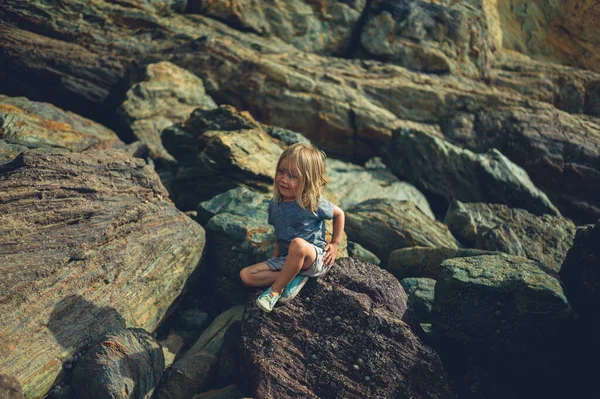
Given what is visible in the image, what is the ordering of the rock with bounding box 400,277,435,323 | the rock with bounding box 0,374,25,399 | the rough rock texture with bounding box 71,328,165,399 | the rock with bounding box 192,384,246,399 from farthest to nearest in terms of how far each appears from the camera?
the rock with bounding box 400,277,435,323 → the rock with bounding box 192,384,246,399 → the rough rock texture with bounding box 71,328,165,399 → the rock with bounding box 0,374,25,399

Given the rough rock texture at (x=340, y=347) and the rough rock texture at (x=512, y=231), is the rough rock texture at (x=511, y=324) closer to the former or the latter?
the rough rock texture at (x=340, y=347)

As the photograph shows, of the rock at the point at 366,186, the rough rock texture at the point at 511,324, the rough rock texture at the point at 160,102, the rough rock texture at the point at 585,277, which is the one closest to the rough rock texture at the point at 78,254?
the rough rock texture at the point at 511,324

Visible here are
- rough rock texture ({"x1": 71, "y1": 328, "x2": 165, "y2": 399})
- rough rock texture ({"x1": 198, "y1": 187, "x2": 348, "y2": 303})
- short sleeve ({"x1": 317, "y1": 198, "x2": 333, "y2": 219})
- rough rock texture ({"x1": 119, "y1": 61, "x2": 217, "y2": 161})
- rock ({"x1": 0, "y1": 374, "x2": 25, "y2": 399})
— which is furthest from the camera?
rough rock texture ({"x1": 119, "y1": 61, "x2": 217, "y2": 161})

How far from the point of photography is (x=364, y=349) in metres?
5.93

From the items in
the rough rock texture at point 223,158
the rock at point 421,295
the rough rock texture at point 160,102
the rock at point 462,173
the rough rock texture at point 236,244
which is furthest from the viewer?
the rock at point 462,173

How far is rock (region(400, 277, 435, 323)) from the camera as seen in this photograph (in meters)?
7.93

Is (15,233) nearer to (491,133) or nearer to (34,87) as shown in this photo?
(34,87)

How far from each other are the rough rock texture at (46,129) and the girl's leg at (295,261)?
7861mm

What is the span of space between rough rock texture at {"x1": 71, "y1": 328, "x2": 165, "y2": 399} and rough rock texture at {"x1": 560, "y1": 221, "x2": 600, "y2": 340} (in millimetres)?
6172

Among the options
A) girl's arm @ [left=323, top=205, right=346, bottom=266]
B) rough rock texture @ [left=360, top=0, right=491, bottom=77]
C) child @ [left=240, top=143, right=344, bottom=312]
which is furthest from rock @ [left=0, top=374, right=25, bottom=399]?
rough rock texture @ [left=360, top=0, right=491, bottom=77]

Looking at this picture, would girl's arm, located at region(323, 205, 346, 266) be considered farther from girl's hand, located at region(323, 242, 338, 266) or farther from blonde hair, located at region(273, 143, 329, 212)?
blonde hair, located at region(273, 143, 329, 212)

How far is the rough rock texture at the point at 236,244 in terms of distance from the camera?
8078 mm

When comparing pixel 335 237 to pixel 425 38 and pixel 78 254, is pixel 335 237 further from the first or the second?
pixel 425 38

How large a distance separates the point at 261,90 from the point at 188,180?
22.0 ft
